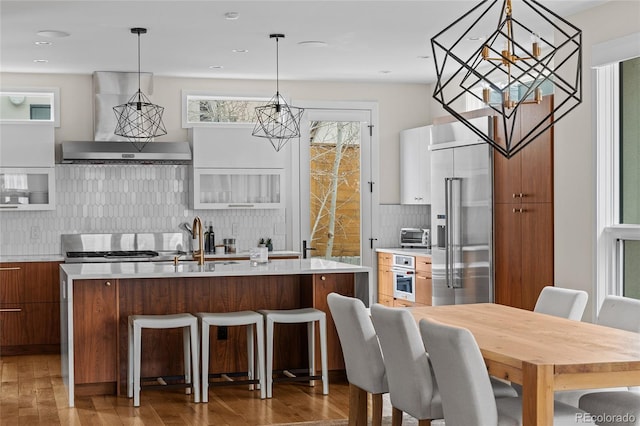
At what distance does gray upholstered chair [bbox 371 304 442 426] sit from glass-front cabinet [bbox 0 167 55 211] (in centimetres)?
523

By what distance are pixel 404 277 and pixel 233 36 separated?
10.9 feet

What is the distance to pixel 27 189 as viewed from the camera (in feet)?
27.4

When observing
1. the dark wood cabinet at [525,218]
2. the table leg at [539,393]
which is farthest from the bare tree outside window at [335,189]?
the table leg at [539,393]

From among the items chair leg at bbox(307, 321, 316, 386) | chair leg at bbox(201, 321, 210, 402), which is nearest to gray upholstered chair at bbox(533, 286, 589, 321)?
chair leg at bbox(307, 321, 316, 386)

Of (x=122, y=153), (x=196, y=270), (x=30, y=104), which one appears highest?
(x=30, y=104)

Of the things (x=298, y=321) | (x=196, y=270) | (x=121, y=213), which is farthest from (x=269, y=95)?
(x=298, y=321)

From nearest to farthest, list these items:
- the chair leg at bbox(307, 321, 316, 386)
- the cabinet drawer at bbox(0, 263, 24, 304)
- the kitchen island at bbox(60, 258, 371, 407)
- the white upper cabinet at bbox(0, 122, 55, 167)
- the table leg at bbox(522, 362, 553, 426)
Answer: the table leg at bbox(522, 362, 553, 426) < the kitchen island at bbox(60, 258, 371, 407) < the chair leg at bbox(307, 321, 316, 386) < the cabinet drawer at bbox(0, 263, 24, 304) < the white upper cabinet at bbox(0, 122, 55, 167)

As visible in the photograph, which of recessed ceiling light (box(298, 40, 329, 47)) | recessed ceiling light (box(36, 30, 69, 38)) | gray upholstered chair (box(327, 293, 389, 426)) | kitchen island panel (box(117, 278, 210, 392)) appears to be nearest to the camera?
gray upholstered chair (box(327, 293, 389, 426))

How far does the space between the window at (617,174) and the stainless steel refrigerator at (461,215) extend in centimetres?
149

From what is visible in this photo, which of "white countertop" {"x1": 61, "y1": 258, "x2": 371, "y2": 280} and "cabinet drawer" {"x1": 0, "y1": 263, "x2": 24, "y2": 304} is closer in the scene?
"white countertop" {"x1": 61, "y1": 258, "x2": 371, "y2": 280}

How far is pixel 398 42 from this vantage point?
7.24m

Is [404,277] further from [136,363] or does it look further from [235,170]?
[136,363]

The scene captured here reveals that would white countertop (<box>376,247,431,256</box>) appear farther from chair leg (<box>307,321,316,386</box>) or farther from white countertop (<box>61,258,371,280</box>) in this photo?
chair leg (<box>307,321,316,386</box>)

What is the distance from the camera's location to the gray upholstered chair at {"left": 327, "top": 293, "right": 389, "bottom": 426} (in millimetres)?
4336
